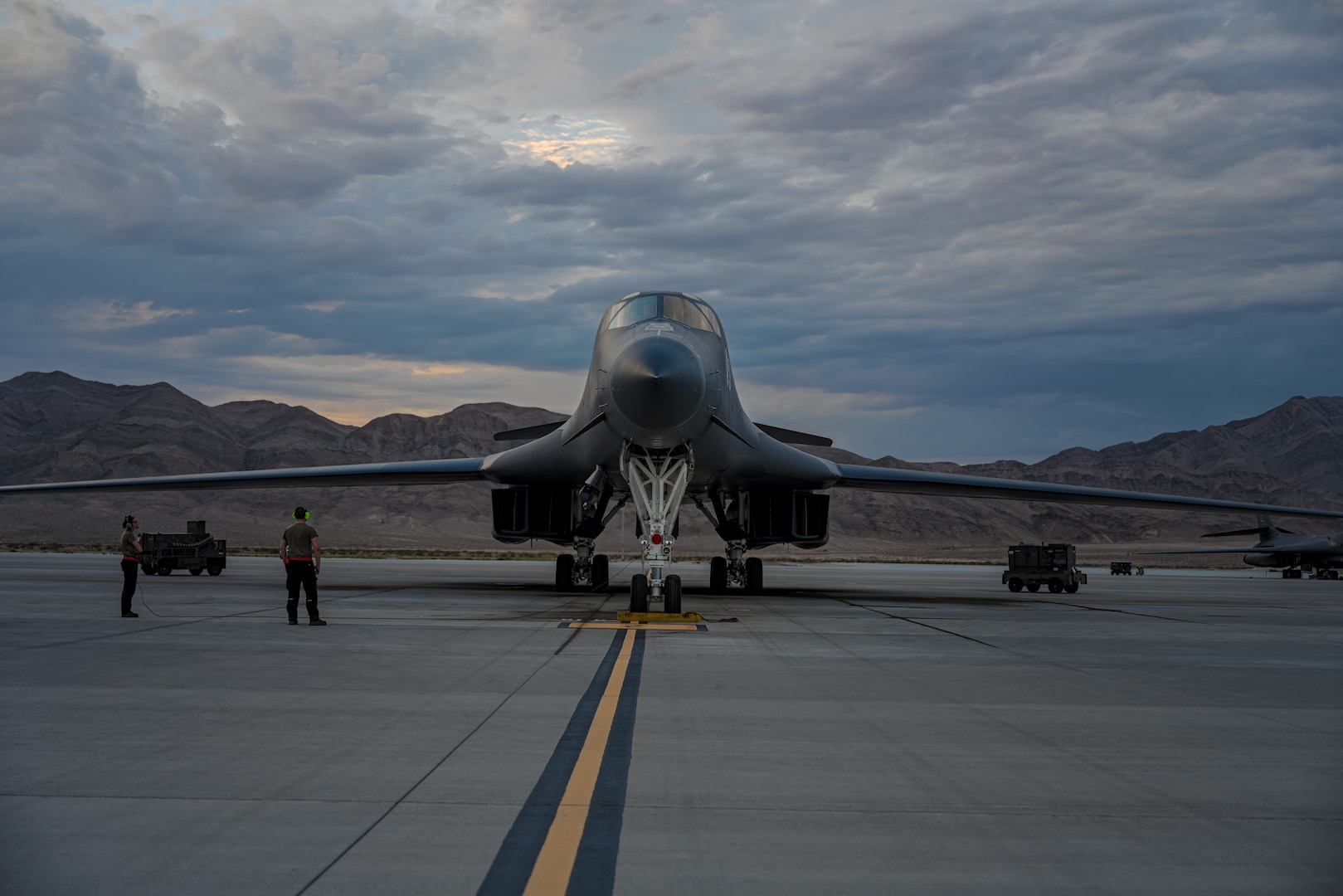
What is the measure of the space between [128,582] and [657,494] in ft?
22.2

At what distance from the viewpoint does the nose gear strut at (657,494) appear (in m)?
14.0

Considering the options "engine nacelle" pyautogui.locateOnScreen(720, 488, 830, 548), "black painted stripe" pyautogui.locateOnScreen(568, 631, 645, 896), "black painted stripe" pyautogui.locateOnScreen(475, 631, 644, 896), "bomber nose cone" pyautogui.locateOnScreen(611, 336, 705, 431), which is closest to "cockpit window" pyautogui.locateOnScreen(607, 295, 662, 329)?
"bomber nose cone" pyautogui.locateOnScreen(611, 336, 705, 431)

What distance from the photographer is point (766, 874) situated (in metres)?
3.38

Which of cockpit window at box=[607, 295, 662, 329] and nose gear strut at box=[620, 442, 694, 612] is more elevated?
cockpit window at box=[607, 295, 662, 329]

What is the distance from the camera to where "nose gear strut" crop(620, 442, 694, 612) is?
551 inches

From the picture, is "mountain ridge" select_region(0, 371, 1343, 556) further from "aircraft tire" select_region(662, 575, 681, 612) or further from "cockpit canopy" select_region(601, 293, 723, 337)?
"aircraft tire" select_region(662, 575, 681, 612)

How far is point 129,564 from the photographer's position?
13086 mm

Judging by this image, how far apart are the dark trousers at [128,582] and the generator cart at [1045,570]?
19.3m

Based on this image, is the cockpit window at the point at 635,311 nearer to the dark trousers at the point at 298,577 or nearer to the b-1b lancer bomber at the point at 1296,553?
the dark trousers at the point at 298,577

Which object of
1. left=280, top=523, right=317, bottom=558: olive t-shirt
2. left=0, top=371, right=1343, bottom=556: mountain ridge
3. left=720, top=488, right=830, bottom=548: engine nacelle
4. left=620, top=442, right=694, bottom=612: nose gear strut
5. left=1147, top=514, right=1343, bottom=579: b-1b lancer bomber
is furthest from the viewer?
left=0, top=371, right=1343, bottom=556: mountain ridge

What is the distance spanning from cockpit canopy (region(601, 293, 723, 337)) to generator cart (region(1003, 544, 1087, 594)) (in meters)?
13.6

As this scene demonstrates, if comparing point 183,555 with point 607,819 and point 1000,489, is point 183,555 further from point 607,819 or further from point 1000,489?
point 607,819

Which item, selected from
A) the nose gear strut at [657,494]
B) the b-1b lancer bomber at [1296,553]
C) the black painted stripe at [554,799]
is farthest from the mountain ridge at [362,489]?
the black painted stripe at [554,799]

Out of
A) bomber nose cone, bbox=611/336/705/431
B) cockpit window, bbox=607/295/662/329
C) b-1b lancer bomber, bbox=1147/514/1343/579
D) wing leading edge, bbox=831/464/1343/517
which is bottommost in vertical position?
b-1b lancer bomber, bbox=1147/514/1343/579
